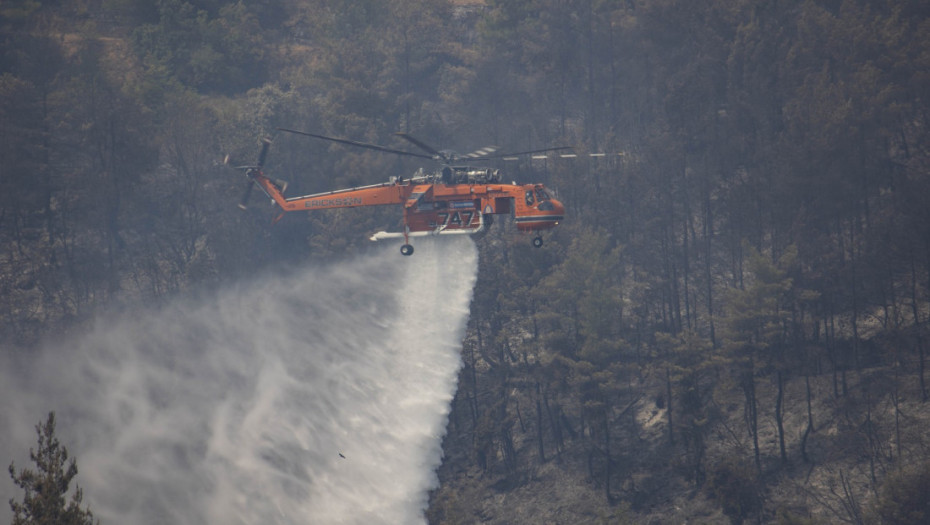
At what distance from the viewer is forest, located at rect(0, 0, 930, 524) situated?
217 ft

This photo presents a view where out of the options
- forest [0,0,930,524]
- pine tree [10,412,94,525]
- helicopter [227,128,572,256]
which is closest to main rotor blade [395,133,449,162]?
helicopter [227,128,572,256]

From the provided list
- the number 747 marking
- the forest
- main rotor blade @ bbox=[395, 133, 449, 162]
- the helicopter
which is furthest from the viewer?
the forest

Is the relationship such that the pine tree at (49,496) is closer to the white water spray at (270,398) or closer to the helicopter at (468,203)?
the helicopter at (468,203)

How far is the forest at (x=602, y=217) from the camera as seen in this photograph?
217ft

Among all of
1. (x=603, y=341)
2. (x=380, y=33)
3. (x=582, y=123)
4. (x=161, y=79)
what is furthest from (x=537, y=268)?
(x=161, y=79)

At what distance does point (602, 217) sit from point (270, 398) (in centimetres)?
2883

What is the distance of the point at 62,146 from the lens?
268 ft

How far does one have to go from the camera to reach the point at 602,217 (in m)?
76.9

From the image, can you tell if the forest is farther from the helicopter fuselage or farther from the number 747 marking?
the number 747 marking

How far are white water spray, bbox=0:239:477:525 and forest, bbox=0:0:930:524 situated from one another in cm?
492

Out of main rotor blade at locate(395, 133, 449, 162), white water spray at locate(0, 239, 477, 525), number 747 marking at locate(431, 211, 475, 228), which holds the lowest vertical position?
white water spray at locate(0, 239, 477, 525)

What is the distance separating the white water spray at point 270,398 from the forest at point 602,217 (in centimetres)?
492

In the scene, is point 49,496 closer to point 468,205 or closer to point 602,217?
point 468,205

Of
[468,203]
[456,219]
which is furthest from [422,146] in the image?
[456,219]
